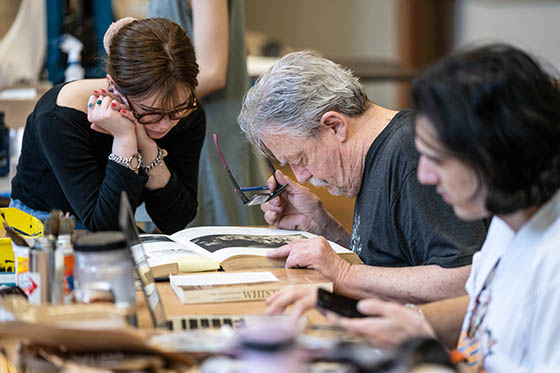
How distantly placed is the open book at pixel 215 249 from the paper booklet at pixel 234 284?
2.8 inches

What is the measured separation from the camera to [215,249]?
200cm

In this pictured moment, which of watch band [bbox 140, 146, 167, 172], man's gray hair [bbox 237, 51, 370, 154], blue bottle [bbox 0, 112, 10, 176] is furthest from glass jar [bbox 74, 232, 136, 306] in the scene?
blue bottle [bbox 0, 112, 10, 176]

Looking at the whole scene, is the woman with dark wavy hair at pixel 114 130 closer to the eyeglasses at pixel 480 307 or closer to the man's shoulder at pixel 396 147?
the man's shoulder at pixel 396 147

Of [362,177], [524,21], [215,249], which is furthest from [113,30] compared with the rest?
[524,21]

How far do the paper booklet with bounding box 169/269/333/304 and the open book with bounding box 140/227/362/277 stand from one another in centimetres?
7

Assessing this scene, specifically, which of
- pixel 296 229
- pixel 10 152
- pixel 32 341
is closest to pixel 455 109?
pixel 32 341

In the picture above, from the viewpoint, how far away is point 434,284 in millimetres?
1807

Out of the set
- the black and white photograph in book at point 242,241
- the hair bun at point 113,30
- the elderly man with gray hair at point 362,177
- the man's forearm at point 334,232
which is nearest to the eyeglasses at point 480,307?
the elderly man with gray hair at point 362,177

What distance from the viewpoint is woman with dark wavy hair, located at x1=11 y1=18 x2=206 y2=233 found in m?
2.07

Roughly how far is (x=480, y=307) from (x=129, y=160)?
1158 millimetres

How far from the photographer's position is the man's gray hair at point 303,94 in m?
1.99

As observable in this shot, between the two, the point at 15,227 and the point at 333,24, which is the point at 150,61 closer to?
the point at 15,227

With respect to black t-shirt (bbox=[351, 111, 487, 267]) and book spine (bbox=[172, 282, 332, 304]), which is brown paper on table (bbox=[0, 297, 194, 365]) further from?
black t-shirt (bbox=[351, 111, 487, 267])

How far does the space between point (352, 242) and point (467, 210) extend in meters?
0.88
